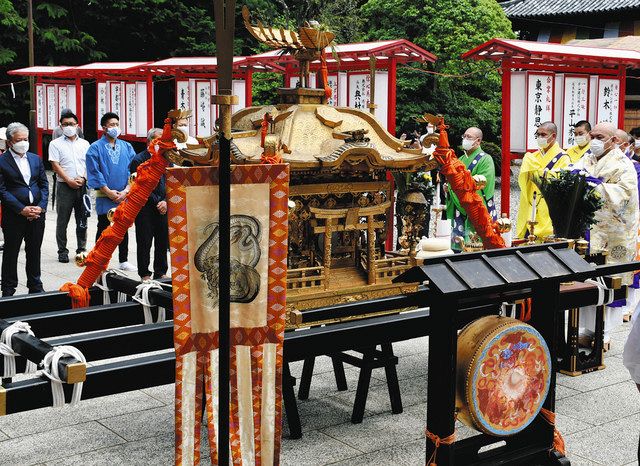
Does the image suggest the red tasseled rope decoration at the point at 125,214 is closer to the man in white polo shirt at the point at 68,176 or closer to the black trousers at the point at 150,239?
the black trousers at the point at 150,239

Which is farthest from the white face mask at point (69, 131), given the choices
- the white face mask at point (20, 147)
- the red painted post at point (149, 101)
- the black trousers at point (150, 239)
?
the red painted post at point (149, 101)

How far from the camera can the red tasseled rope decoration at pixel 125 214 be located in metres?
4.63

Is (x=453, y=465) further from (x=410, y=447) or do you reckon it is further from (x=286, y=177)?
(x=286, y=177)

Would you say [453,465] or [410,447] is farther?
[410,447]

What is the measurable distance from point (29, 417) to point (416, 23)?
671 inches

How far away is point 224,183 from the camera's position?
2932 millimetres

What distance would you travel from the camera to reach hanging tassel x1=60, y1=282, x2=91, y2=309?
4828 millimetres

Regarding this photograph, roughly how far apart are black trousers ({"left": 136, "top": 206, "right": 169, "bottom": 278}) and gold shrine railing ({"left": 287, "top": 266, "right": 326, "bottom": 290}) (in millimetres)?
4798

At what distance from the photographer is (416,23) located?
20375 millimetres

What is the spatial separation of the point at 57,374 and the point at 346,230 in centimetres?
208

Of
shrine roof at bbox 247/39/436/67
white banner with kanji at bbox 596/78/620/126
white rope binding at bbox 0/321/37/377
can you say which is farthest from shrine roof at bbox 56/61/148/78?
white rope binding at bbox 0/321/37/377

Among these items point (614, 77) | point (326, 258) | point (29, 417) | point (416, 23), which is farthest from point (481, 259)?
point (416, 23)

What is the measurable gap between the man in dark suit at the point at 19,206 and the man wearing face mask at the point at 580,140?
586cm

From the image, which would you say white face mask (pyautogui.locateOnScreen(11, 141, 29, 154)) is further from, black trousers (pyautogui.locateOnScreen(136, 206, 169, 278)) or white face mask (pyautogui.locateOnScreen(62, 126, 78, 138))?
white face mask (pyautogui.locateOnScreen(62, 126, 78, 138))
